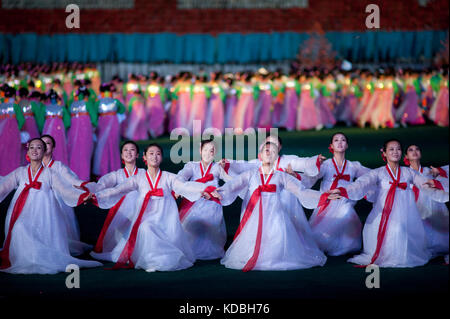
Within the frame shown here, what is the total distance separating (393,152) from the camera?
6535mm

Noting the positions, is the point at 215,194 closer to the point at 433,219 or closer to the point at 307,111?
the point at 433,219

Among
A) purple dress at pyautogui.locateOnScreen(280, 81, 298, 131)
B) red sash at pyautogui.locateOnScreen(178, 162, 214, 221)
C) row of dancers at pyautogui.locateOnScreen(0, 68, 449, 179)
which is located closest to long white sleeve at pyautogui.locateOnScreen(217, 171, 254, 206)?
red sash at pyautogui.locateOnScreen(178, 162, 214, 221)

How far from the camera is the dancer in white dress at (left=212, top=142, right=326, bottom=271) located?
637 cm

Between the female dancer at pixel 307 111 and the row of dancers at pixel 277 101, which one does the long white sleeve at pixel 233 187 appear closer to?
the row of dancers at pixel 277 101

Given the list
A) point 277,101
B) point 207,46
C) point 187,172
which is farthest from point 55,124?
point 207,46

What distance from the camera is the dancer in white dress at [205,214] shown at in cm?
698

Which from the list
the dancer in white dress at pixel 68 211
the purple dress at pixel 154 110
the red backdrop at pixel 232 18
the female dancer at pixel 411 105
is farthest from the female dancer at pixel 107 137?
the red backdrop at pixel 232 18

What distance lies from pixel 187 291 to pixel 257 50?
62.2 ft

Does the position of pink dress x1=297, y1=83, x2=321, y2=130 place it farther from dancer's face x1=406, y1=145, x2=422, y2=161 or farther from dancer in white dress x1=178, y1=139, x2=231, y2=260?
dancer's face x1=406, y1=145, x2=422, y2=161

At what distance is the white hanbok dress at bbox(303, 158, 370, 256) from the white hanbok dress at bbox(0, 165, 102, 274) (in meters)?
2.19

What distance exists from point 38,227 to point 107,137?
475 cm

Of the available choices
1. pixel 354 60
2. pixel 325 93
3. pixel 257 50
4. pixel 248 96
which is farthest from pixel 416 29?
pixel 248 96

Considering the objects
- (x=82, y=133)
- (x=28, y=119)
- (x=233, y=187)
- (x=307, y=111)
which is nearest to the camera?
(x=233, y=187)

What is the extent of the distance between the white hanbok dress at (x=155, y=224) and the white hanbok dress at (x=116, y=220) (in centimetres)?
21
